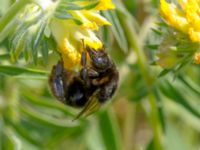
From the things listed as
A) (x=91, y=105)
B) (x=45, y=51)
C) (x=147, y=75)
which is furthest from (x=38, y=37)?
(x=147, y=75)

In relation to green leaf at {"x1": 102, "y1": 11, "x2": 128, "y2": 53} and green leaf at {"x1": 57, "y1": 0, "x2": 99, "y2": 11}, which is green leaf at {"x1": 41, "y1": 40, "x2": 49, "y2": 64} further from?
green leaf at {"x1": 102, "y1": 11, "x2": 128, "y2": 53}

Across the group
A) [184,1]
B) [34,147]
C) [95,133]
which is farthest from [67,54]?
[95,133]

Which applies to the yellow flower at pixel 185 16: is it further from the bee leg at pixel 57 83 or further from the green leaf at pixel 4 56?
the green leaf at pixel 4 56

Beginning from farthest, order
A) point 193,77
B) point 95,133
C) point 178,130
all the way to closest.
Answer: point 178,130
point 193,77
point 95,133

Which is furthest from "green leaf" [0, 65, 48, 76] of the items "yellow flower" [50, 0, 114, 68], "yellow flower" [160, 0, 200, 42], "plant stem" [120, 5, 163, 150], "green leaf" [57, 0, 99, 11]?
"plant stem" [120, 5, 163, 150]

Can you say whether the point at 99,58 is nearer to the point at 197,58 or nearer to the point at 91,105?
the point at 91,105

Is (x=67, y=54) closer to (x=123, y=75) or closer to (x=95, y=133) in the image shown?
(x=123, y=75)
